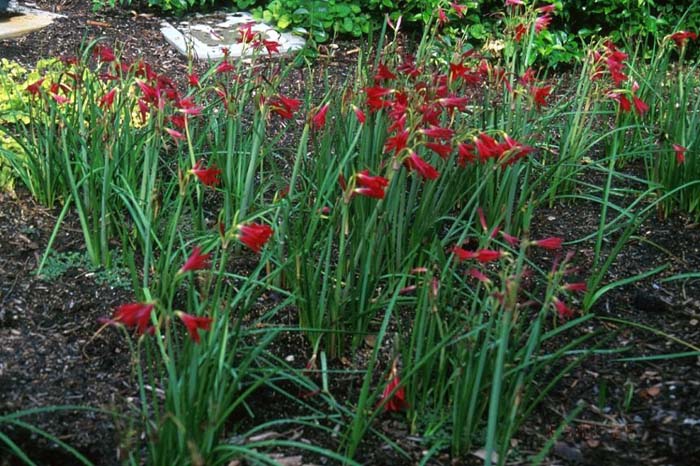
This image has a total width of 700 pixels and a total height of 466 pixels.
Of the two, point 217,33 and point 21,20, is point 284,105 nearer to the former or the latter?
point 217,33

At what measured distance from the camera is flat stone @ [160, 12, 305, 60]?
5.84m

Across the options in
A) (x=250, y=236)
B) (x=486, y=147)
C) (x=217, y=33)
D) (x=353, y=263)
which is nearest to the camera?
(x=250, y=236)

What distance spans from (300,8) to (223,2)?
42.0 inches

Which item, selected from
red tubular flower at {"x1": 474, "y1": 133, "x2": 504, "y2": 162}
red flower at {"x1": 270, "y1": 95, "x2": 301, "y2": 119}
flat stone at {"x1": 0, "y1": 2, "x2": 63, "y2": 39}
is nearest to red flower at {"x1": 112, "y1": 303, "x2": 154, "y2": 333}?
red tubular flower at {"x1": 474, "y1": 133, "x2": 504, "y2": 162}

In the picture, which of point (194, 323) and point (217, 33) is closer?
point (194, 323)

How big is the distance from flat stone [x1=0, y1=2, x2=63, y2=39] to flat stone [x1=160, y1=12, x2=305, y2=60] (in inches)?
31.6

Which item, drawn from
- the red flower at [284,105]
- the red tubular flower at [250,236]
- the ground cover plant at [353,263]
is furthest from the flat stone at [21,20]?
the red tubular flower at [250,236]

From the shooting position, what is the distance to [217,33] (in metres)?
6.15

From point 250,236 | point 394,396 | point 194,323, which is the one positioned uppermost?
point 250,236

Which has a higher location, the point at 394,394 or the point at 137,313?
the point at 137,313

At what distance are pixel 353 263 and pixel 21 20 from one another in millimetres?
4452

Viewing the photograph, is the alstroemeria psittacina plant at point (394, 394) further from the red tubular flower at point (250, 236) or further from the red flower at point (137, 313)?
the red flower at point (137, 313)

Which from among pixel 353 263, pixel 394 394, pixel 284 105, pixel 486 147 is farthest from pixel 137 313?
pixel 284 105

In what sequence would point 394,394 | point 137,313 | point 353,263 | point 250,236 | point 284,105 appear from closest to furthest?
1. point 137,313
2. point 250,236
3. point 394,394
4. point 353,263
5. point 284,105
